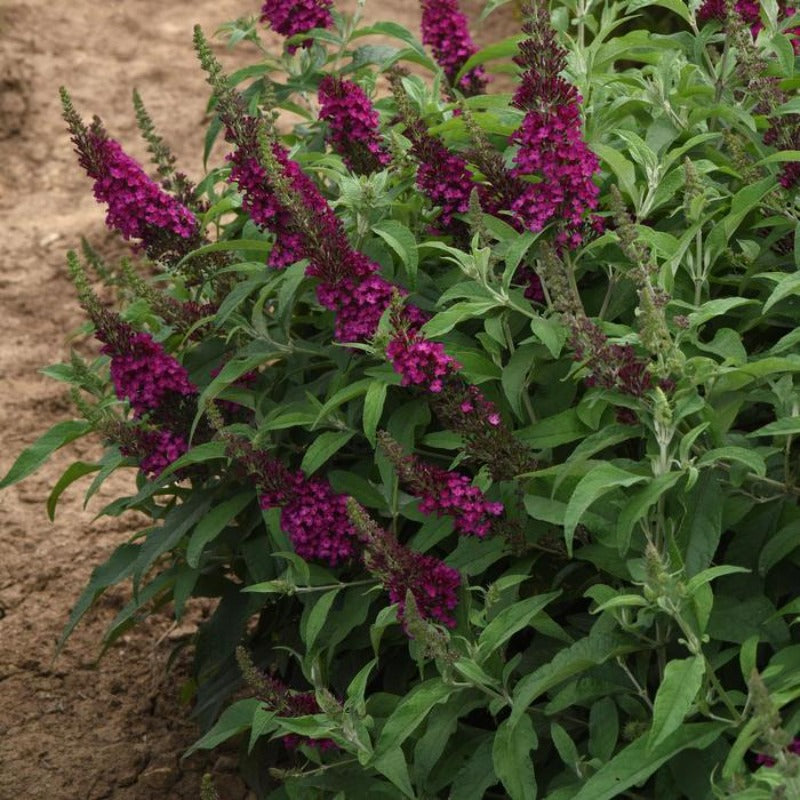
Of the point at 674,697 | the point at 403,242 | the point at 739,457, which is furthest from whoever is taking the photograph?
the point at 403,242

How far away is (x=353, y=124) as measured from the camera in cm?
344

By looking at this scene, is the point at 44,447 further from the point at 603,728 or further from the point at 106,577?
the point at 603,728

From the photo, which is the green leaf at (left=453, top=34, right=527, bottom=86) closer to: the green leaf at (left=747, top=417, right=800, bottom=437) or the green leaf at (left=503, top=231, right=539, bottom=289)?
the green leaf at (left=503, top=231, right=539, bottom=289)

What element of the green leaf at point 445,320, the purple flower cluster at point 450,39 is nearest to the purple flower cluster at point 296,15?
the purple flower cluster at point 450,39

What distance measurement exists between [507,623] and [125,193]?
1438 millimetres

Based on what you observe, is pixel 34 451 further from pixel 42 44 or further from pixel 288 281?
pixel 42 44

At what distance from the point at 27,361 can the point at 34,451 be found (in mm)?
2711

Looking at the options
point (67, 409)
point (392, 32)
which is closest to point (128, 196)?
point (392, 32)

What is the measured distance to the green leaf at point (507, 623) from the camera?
287 cm

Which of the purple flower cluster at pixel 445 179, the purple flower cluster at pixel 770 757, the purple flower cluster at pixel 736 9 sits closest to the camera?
the purple flower cluster at pixel 770 757

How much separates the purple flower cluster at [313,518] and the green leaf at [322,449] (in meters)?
0.04

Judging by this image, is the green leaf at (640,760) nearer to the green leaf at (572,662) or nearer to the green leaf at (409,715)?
the green leaf at (572,662)

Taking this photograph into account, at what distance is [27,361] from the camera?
6398 mm

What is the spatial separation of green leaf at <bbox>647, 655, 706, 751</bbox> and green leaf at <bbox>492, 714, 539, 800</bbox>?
41 centimetres
